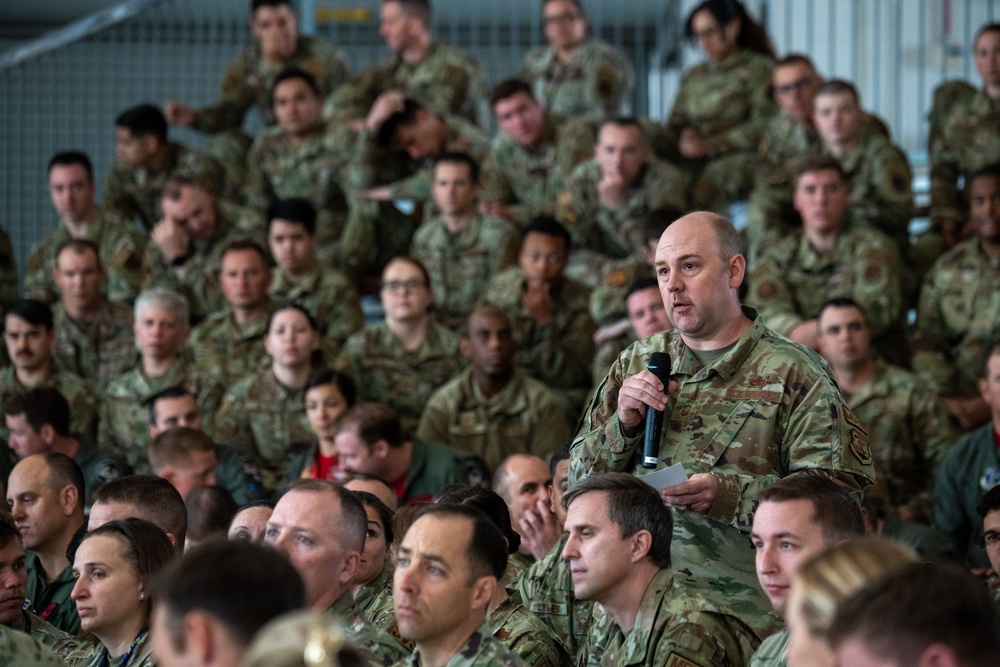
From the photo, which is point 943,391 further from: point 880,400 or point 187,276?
point 187,276

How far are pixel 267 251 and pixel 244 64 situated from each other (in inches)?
80.5

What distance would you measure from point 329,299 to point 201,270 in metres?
0.97

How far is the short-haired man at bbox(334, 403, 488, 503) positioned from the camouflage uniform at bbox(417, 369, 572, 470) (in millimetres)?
454

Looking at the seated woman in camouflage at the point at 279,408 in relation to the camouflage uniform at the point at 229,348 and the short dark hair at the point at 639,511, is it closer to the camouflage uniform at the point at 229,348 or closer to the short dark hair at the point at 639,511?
the camouflage uniform at the point at 229,348

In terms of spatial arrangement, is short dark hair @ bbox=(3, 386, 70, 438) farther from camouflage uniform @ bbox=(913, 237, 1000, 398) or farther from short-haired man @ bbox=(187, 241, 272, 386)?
camouflage uniform @ bbox=(913, 237, 1000, 398)

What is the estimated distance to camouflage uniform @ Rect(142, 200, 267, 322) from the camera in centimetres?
801

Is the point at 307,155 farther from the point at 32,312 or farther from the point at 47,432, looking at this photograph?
the point at 47,432

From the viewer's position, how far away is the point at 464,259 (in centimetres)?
779

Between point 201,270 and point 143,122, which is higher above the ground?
point 143,122

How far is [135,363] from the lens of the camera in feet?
24.9

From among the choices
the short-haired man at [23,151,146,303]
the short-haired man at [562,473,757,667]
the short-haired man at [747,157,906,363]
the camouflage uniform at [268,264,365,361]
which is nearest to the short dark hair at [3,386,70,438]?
the camouflage uniform at [268,264,365,361]

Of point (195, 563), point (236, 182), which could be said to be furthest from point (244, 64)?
point (195, 563)

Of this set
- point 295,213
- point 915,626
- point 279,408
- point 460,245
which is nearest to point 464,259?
point 460,245

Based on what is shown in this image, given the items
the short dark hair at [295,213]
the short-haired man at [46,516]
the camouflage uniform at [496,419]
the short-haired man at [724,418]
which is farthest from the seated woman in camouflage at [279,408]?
the short-haired man at [724,418]
